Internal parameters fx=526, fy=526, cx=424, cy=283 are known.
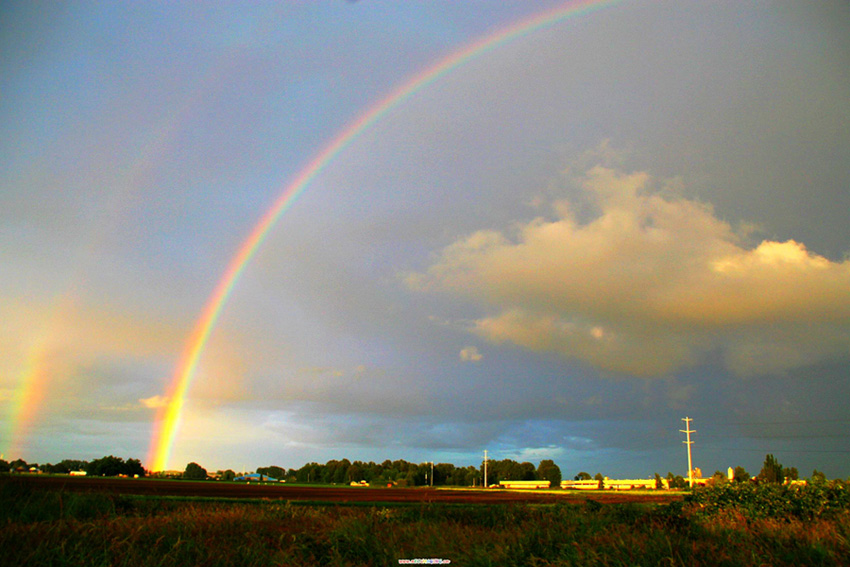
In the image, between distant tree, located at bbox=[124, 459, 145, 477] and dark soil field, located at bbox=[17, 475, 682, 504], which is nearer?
dark soil field, located at bbox=[17, 475, 682, 504]

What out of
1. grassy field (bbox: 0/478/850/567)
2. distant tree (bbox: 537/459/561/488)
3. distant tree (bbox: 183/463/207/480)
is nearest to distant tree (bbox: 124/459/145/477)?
distant tree (bbox: 183/463/207/480)

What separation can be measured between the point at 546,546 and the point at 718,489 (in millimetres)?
13517

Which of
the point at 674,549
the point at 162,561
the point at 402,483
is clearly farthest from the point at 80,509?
the point at 402,483

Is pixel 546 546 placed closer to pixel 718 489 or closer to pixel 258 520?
pixel 258 520

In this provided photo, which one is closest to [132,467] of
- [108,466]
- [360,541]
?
[108,466]

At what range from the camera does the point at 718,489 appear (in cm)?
2017

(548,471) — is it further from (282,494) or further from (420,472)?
(282,494)

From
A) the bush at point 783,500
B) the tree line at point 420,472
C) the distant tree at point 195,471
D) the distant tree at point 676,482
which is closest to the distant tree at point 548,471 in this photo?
the tree line at point 420,472

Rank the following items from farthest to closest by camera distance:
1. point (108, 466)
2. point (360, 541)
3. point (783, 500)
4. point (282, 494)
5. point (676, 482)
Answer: point (676, 482)
point (108, 466)
point (282, 494)
point (783, 500)
point (360, 541)

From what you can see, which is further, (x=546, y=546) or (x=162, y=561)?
(x=546, y=546)

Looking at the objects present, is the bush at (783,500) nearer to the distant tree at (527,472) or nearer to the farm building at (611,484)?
the farm building at (611,484)

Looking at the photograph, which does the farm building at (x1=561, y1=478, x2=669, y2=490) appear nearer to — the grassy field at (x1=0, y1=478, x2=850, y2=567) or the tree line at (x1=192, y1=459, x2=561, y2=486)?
the tree line at (x1=192, y1=459, x2=561, y2=486)

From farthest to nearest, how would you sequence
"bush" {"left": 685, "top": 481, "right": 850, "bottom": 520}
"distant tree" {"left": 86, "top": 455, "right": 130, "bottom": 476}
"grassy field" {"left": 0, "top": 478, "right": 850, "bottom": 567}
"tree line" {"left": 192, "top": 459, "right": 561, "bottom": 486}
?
"tree line" {"left": 192, "top": 459, "right": 561, "bottom": 486}
"distant tree" {"left": 86, "top": 455, "right": 130, "bottom": 476}
"bush" {"left": 685, "top": 481, "right": 850, "bottom": 520}
"grassy field" {"left": 0, "top": 478, "right": 850, "bottom": 567}

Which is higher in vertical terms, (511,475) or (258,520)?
(258,520)
